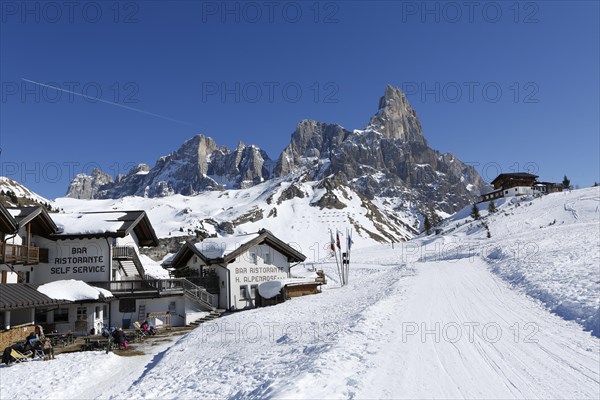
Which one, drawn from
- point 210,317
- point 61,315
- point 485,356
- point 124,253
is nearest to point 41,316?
point 61,315

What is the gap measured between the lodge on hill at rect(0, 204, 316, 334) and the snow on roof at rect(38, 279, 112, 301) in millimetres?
42

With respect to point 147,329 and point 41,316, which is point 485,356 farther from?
point 41,316

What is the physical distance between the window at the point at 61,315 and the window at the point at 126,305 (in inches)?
136

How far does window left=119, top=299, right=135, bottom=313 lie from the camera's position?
99.2 feet

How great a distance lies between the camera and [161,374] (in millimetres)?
14922

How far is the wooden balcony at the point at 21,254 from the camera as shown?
2461 centimetres

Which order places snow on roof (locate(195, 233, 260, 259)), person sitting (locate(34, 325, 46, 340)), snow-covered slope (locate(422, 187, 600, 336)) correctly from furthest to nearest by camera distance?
snow on roof (locate(195, 233, 260, 259))
person sitting (locate(34, 325, 46, 340))
snow-covered slope (locate(422, 187, 600, 336))

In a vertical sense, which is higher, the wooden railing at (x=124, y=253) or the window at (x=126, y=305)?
the wooden railing at (x=124, y=253)

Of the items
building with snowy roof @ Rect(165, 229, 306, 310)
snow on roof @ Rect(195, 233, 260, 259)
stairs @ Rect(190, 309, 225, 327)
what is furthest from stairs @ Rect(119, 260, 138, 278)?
stairs @ Rect(190, 309, 225, 327)

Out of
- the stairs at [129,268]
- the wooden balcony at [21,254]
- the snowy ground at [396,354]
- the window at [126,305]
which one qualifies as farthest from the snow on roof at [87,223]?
the snowy ground at [396,354]

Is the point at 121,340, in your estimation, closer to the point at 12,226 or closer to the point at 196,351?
the point at 196,351

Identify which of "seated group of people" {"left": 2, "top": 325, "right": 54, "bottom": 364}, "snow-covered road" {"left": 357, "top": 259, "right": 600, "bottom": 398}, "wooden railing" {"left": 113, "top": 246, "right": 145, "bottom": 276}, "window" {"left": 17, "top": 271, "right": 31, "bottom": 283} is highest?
"wooden railing" {"left": 113, "top": 246, "right": 145, "bottom": 276}

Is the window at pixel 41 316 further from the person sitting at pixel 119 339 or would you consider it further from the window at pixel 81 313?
the person sitting at pixel 119 339

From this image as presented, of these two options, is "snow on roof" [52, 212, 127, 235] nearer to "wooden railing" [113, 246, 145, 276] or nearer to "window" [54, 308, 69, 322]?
"wooden railing" [113, 246, 145, 276]
